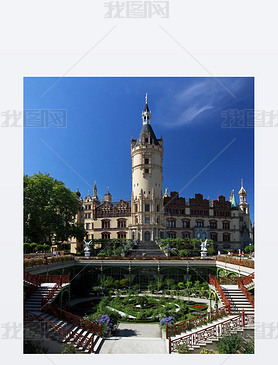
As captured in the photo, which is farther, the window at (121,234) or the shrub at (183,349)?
the window at (121,234)

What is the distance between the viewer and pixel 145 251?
35.4 metres

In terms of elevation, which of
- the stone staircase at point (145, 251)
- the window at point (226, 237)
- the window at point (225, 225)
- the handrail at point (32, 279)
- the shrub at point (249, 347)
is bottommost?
the window at point (226, 237)

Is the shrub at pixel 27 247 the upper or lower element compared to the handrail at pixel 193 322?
upper

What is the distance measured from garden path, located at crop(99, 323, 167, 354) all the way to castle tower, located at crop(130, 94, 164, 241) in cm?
2956

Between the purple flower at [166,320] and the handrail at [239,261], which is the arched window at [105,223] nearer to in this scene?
the handrail at [239,261]

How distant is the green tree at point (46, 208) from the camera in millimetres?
28234

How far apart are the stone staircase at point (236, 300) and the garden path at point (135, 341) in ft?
13.2

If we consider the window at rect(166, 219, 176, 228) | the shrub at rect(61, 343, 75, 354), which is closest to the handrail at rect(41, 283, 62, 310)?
the shrub at rect(61, 343, 75, 354)

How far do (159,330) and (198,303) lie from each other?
23.3 ft

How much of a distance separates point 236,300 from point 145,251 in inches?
866

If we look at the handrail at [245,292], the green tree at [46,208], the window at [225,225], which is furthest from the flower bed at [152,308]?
the window at [225,225]

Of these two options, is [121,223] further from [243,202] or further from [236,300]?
[236,300]

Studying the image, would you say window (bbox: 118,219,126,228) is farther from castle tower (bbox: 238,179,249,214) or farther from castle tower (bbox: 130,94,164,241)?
castle tower (bbox: 238,179,249,214)

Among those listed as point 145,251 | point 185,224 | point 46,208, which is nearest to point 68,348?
point 46,208
